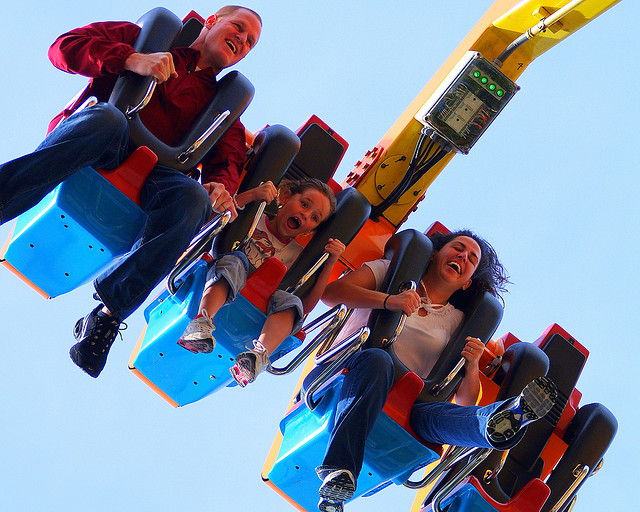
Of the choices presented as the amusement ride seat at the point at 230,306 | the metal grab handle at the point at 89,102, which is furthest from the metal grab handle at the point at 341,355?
the metal grab handle at the point at 89,102

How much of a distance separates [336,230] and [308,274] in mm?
317

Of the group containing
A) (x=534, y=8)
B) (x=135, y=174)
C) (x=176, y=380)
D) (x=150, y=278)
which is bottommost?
(x=176, y=380)

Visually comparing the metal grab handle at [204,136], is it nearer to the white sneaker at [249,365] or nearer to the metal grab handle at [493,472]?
the white sneaker at [249,365]

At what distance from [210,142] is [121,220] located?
25.2 inches

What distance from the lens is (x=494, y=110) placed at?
5.59 meters

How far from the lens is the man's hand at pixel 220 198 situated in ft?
15.5

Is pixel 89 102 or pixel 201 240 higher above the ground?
pixel 89 102

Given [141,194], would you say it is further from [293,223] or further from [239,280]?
[293,223]

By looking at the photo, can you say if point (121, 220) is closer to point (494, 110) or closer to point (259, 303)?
point (259, 303)

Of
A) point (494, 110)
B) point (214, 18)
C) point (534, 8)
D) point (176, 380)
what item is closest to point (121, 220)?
point (176, 380)

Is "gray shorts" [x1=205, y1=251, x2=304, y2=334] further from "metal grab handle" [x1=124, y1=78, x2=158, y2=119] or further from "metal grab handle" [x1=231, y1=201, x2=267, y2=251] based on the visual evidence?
Answer: "metal grab handle" [x1=124, y1=78, x2=158, y2=119]

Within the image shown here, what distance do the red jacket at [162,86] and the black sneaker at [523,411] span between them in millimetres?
1736

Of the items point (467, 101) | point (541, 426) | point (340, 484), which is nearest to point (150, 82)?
point (467, 101)

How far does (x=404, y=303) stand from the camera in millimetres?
5016
